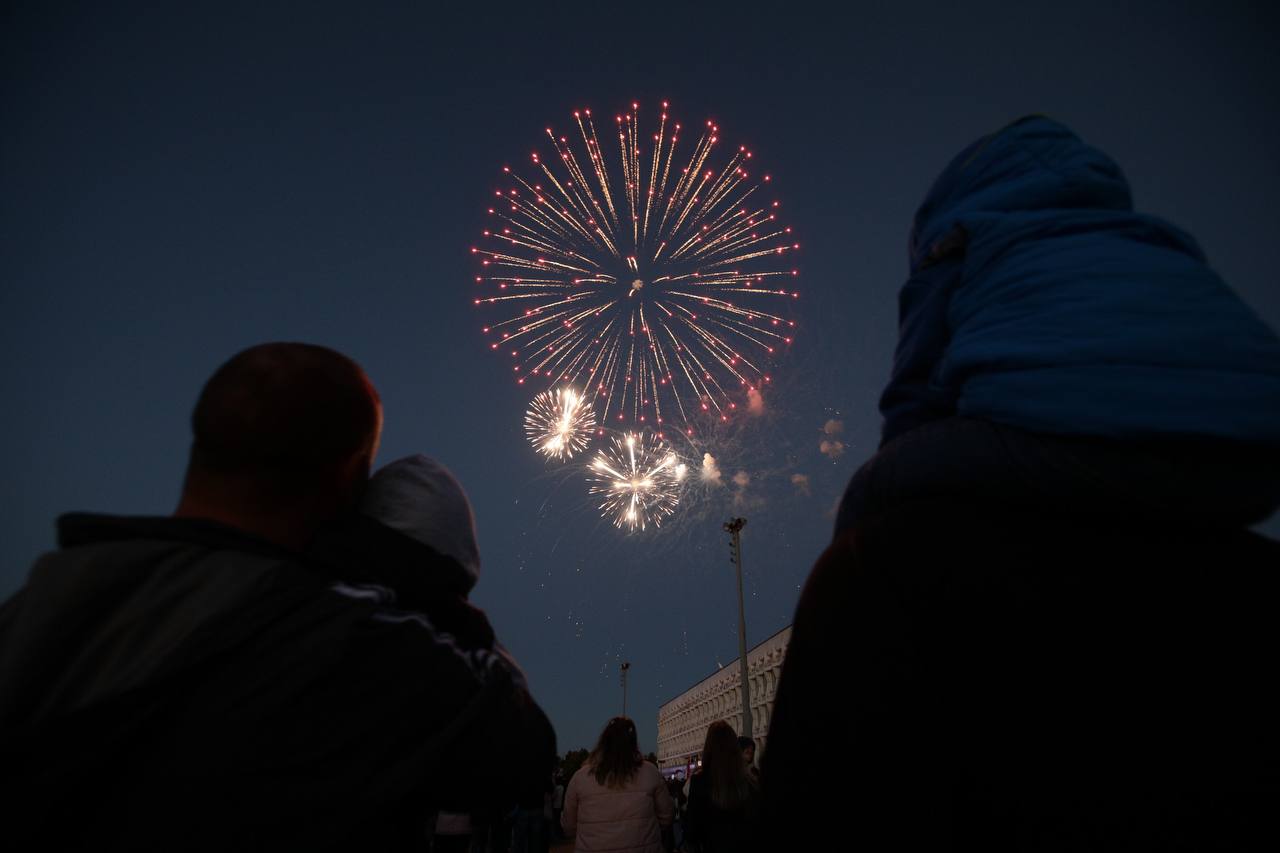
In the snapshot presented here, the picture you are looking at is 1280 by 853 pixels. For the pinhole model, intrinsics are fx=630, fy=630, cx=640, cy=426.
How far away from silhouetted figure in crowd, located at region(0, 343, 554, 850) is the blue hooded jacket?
1.24 m

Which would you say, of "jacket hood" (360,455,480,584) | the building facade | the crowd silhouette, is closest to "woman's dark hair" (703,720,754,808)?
the crowd silhouette

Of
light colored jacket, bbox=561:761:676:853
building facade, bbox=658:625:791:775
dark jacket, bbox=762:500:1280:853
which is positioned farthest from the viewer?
building facade, bbox=658:625:791:775

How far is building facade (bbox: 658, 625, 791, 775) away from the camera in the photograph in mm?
60719

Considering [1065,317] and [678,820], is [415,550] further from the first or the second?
[678,820]

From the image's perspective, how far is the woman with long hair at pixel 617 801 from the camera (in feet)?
18.3

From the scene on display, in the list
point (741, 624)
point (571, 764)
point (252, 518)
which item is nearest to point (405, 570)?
point (252, 518)

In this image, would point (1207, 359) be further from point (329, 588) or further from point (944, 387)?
point (329, 588)

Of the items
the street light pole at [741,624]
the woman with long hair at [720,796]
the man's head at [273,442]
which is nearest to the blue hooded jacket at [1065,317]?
the man's head at [273,442]

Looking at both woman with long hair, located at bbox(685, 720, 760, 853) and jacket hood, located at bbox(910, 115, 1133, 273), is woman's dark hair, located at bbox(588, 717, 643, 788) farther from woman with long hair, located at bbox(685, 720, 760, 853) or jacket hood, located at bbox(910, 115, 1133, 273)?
jacket hood, located at bbox(910, 115, 1133, 273)

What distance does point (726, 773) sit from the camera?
6.25 meters

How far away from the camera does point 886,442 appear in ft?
4.10

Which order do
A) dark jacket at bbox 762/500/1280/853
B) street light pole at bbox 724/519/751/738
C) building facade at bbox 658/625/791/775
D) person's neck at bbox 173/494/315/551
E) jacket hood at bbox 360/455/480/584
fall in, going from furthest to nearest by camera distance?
building facade at bbox 658/625/791/775 → street light pole at bbox 724/519/751/738 → jacket hood at bbox 360/455/480/584 → person's neck at bbox 173/494/315/551 → dark jacket at bbox 762/500/1280/853

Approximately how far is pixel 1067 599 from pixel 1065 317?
1.55 ft

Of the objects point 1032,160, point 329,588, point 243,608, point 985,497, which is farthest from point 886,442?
point 243,608
